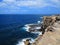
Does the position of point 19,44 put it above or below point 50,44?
below

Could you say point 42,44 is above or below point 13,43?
above

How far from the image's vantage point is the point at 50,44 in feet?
61.2

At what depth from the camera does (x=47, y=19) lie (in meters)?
55.7

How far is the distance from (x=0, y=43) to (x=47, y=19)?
21.3 meters

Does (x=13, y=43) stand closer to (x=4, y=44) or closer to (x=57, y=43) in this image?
(x=4, y=44)

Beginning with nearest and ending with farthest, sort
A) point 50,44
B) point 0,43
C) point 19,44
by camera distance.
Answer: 1. point 50,44
2. point 19,44
3. point 0,43

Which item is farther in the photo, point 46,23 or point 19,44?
point 46,23

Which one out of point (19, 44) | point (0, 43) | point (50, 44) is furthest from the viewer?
point (0, 43)

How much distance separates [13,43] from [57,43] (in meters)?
35.6

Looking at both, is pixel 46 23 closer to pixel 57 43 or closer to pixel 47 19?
pixel 47 19

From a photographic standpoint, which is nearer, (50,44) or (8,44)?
(50,44)

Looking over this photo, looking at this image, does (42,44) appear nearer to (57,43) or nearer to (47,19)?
(57,43)

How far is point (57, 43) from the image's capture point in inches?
754

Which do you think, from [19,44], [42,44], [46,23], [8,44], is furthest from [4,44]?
[42,44]
